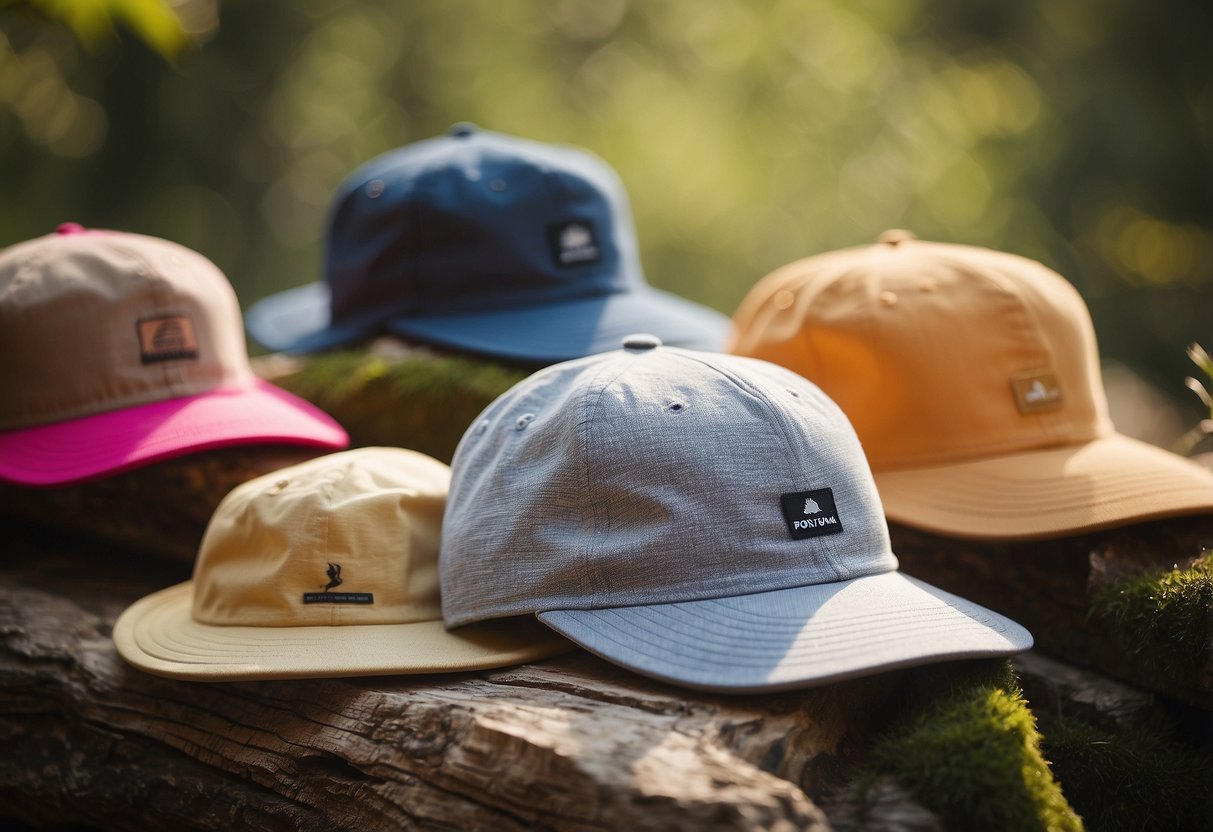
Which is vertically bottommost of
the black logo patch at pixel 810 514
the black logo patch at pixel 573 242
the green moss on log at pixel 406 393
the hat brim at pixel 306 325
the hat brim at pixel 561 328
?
the black logo patch at pixel 810 514

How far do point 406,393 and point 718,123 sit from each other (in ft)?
18.6

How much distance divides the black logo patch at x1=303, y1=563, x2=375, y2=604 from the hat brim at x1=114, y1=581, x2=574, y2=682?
41 millimetres

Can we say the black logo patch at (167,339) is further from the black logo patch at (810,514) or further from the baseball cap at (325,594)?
the black logo patch at (810,514)

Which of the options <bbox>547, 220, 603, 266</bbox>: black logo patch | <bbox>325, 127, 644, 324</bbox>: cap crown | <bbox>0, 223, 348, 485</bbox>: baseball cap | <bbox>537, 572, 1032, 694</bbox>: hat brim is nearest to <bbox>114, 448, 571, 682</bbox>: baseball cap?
<bbox>537, 572, 1032, 694</bbox>: hat brim

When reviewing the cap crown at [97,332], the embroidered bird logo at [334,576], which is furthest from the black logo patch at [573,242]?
the embroidered bird logo at [334,576]

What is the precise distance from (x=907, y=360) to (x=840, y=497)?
0.55 metres

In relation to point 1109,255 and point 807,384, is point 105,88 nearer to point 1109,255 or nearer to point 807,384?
point 807,384

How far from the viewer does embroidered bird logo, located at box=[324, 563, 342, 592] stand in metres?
1.63

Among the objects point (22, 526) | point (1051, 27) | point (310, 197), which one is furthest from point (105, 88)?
point (1051, 27)

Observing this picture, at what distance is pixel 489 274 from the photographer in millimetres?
2479

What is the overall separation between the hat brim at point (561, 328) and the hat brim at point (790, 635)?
961 mm

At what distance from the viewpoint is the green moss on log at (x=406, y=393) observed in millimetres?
2258

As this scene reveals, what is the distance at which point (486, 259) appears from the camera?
2.47 metres

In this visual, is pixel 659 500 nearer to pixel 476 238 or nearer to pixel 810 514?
pixel 810 514
